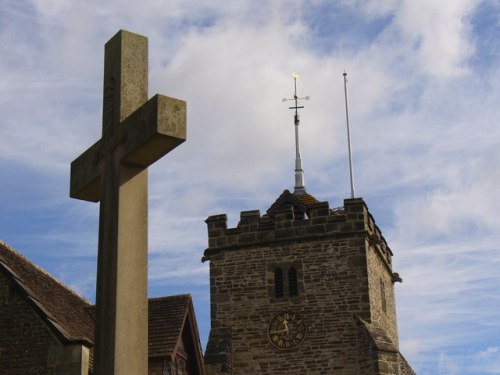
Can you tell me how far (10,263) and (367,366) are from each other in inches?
469

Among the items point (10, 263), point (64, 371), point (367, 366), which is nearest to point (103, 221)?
point (64, 371)

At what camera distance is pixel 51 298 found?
56.0 feet

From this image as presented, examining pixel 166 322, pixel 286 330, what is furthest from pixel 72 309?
pixel 286 330

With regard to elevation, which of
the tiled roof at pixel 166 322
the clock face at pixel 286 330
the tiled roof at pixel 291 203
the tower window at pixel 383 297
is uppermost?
the tiled roof at pixel 291 203

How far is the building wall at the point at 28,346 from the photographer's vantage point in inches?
587

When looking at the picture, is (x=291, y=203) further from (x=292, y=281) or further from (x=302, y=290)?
A: (x=302, y=290)

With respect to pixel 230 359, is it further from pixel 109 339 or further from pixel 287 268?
pixel 109 339

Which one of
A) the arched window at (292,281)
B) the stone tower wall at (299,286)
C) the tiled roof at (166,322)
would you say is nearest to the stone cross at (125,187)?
the tiled roof at (166,322)

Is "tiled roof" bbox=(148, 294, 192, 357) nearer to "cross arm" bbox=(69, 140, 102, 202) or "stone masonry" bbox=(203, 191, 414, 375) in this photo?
"stone masonry" bbox=(203, 191, 414, 375)

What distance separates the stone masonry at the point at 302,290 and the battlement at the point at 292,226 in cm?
3

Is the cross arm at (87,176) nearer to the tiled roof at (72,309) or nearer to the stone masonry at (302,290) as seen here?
the tiled roof at (72,309)

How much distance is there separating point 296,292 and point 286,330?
3.74 feet

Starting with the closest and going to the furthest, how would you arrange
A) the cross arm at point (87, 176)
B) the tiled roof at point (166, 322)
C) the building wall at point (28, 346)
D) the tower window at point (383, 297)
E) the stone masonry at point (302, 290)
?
the cross arm at point (87, 176), the building wall at point (28, 346), the tiled roof at point (166, 322), the stone masonry at point (302, 290), the tower window at point (383, 297)

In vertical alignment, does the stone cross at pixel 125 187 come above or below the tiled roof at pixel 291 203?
below
